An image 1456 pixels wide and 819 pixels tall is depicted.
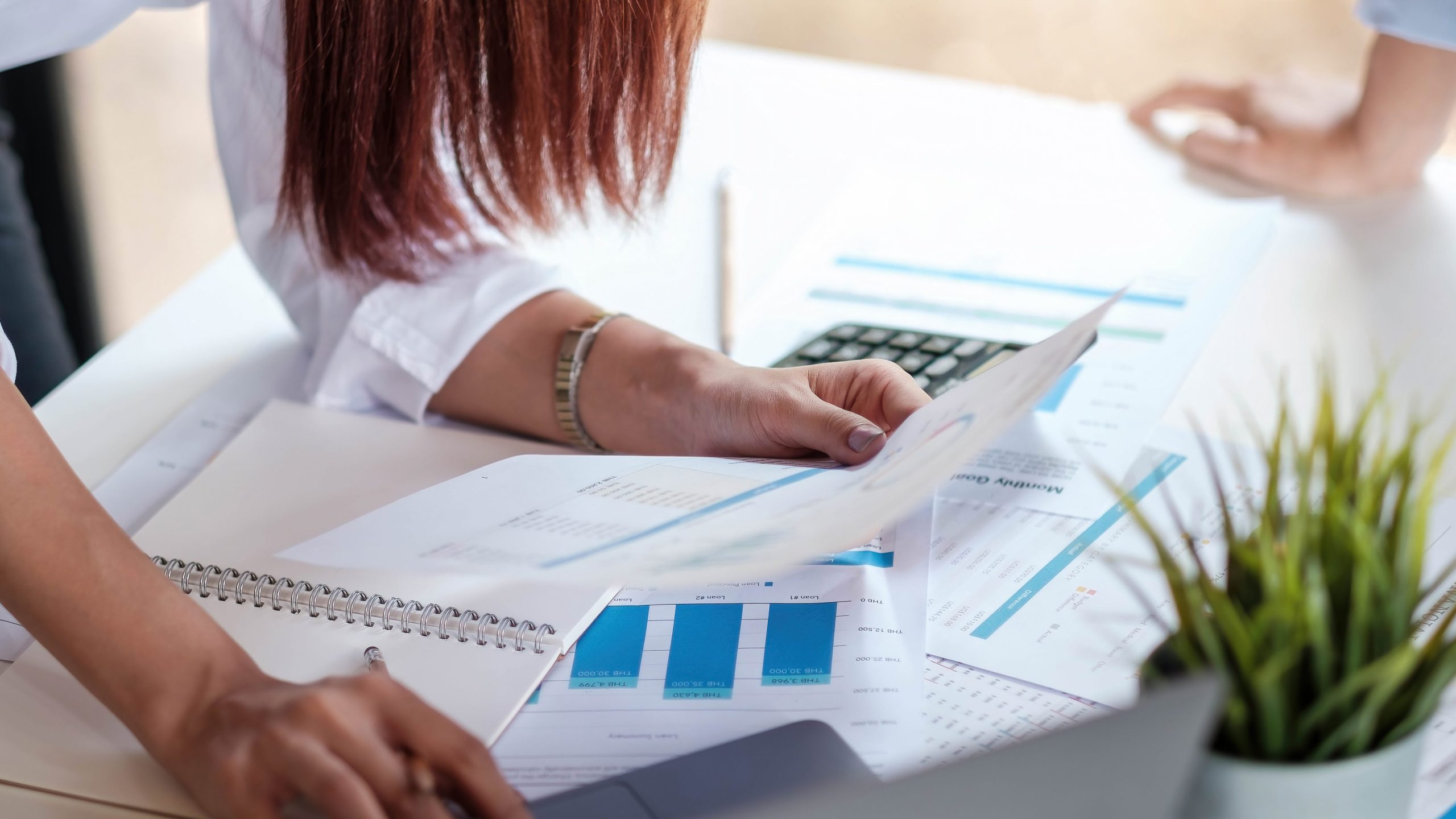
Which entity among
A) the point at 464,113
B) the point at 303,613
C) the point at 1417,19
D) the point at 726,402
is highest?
the point at 1417,19

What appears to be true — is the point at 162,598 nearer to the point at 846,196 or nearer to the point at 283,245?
the point at 283,245

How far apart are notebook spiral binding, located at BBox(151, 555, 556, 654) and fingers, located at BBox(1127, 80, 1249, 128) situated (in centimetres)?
82

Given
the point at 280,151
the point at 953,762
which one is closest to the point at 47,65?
the point at 280,151

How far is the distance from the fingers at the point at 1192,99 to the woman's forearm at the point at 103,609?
934mm

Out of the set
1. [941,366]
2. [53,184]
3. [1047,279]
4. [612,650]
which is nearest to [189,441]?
[612,650]

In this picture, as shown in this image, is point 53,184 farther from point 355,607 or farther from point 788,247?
point 355,607

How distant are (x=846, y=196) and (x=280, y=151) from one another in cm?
45

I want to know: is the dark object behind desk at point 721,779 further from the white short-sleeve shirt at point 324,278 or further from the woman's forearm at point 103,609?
the white short-sleeve shirt at point 324,278

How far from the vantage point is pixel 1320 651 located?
342 millimetres

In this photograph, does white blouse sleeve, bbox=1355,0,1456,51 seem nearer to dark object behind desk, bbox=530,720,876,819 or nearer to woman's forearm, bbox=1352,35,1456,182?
woman's forearm, bbox=1352,35,1456,182

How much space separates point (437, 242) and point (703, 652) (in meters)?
0.39

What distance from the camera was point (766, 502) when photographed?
53cm

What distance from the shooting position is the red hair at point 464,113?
70 cm

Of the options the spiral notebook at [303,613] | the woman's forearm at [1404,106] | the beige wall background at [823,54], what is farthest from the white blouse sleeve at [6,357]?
the beige wall background at [823,54]
